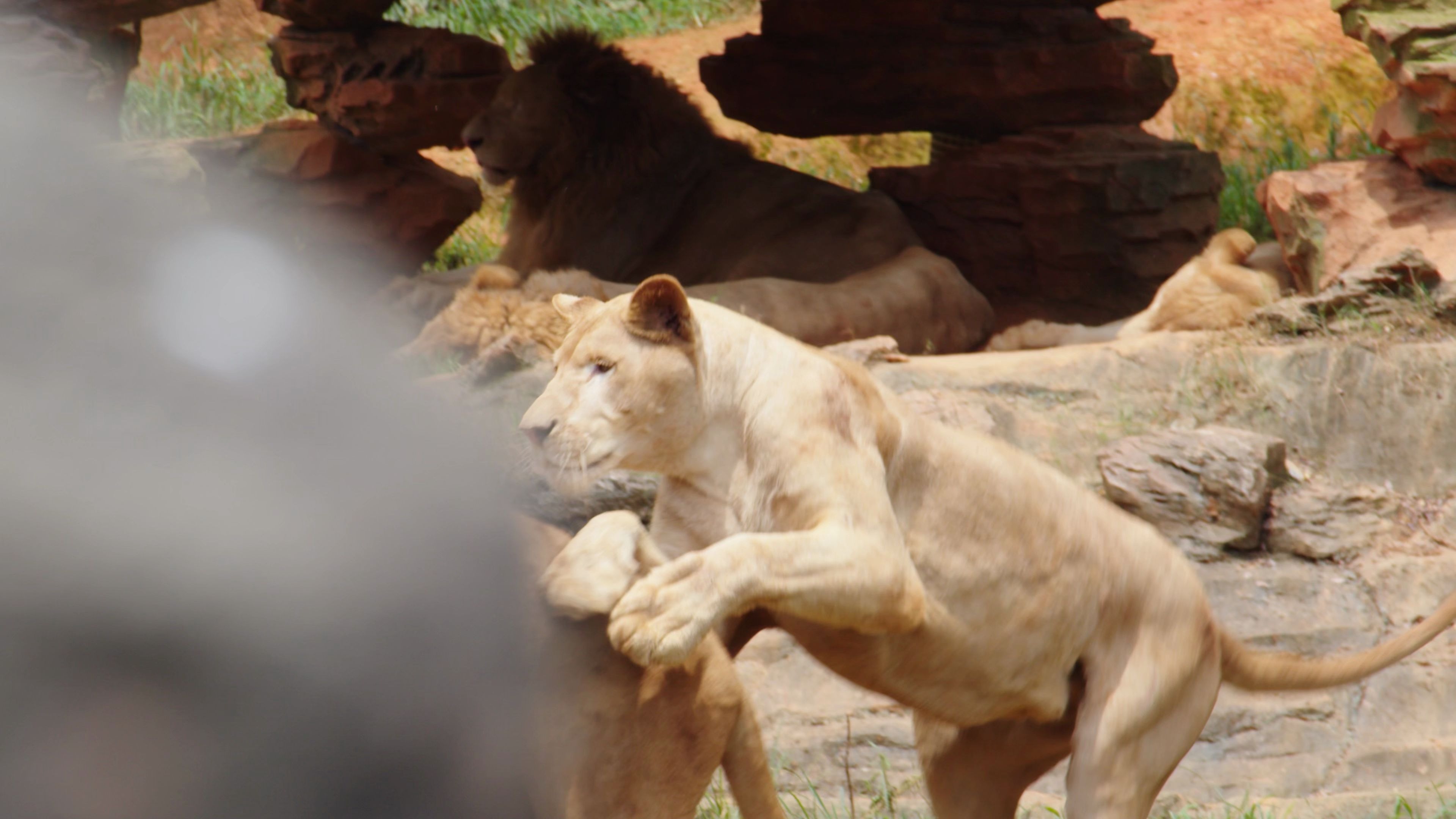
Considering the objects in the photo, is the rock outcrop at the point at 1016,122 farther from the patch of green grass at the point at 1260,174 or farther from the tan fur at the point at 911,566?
the tan fur at the point at 911,566

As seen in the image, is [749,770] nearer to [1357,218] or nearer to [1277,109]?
[1357,218]

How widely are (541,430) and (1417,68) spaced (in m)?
4.99

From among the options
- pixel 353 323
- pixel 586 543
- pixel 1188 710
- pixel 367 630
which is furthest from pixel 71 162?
pixel 1188 710

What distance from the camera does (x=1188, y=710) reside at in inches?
103

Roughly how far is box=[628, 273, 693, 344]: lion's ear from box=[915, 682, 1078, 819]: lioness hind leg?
107 centimetres

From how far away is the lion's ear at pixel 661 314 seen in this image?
2.04 m

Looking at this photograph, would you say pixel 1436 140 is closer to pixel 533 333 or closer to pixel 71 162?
pixel 533 333

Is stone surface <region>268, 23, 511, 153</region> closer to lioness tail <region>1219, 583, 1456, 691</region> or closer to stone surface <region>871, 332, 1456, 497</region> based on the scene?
stone surface <region>871, 332, 1456, 497</region>

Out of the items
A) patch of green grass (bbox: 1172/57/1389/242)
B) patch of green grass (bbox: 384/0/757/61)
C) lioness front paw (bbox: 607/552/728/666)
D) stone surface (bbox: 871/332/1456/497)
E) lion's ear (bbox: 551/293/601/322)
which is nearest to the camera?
lioness front paw (bbox: 607/552/728/666)

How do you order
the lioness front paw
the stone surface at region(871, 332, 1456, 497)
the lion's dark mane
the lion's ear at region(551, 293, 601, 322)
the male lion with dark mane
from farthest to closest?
the lion's dark mane, the male lion with dark mane, the stone surface at region(871, 332, 1456, 497), the lion's ear at region(551, 293, 601, 322), the lioness front paw

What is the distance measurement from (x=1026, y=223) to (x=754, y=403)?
6314 millimetres

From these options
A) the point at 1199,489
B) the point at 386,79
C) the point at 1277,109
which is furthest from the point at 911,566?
Answer: the point at 1277,109

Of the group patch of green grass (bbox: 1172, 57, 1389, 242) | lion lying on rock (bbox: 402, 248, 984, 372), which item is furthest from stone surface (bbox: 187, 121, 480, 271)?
patch of green grass (bbox: 1172, 57, 1389, 242)

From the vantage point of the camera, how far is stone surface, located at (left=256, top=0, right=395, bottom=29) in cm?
755
